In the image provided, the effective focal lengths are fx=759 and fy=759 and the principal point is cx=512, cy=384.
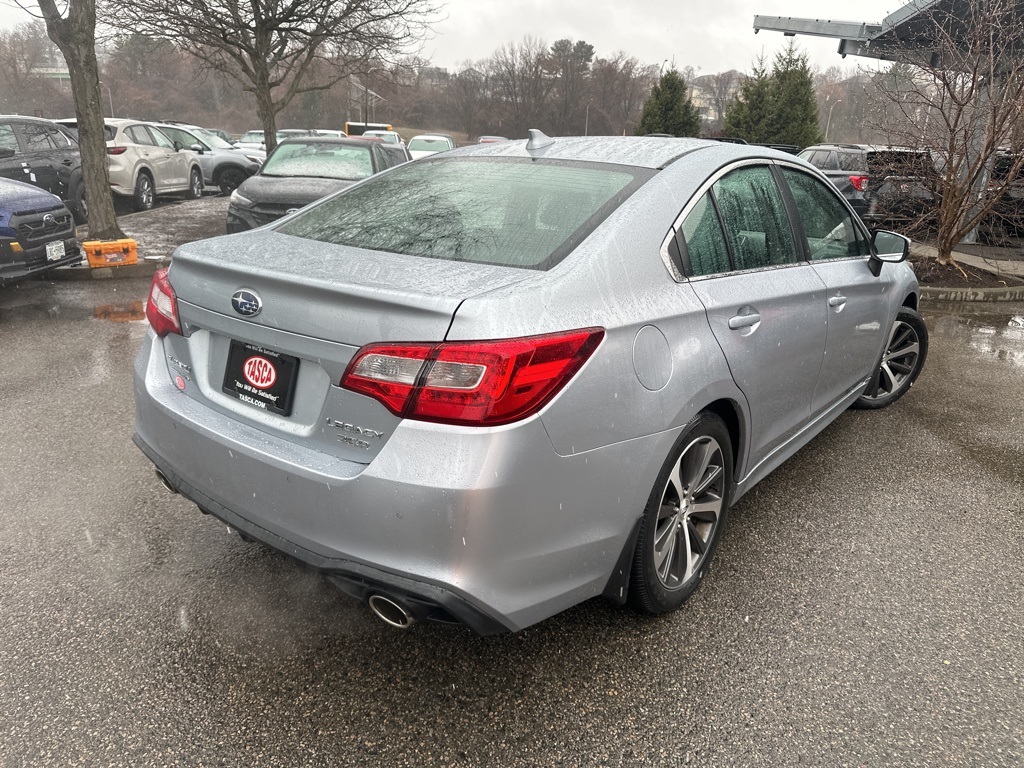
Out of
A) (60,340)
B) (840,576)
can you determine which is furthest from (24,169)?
(840,576)

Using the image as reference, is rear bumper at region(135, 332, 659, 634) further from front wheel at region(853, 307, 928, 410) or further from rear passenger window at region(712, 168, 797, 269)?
front wheel at region(853, 307, 928, 410)

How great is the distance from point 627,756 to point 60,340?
567cm

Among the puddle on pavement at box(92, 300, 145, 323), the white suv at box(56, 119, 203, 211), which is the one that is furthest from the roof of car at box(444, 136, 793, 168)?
the white suv at box(56, 119, 203, 211)

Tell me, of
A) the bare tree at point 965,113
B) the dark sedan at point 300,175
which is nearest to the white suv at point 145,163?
the dark sedan at point 300,175

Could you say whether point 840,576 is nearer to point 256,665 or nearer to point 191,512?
point 256,665

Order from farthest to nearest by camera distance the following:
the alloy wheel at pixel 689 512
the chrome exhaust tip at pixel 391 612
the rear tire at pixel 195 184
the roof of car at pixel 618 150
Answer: the rear tire at pixel 195 184, the roof of car at pixel 618 150, the alloy wheel at pixel 689 512, the chrome exhaust tip at pixel 391 612

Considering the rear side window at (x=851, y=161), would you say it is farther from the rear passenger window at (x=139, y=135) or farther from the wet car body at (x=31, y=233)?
the rear passenger window at (x=139, y=135)

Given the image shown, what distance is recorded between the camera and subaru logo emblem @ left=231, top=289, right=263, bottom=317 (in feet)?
7.03

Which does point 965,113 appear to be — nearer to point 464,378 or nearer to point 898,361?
point 898,361

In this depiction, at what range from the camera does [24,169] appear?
1091cm

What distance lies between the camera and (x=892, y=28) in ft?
41.2

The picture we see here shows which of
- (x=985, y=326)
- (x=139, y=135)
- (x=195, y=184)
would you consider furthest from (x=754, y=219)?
(x=195, y=184)

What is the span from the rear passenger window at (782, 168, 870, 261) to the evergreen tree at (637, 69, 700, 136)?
91.4 ft

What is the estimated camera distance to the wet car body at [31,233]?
6621mm
